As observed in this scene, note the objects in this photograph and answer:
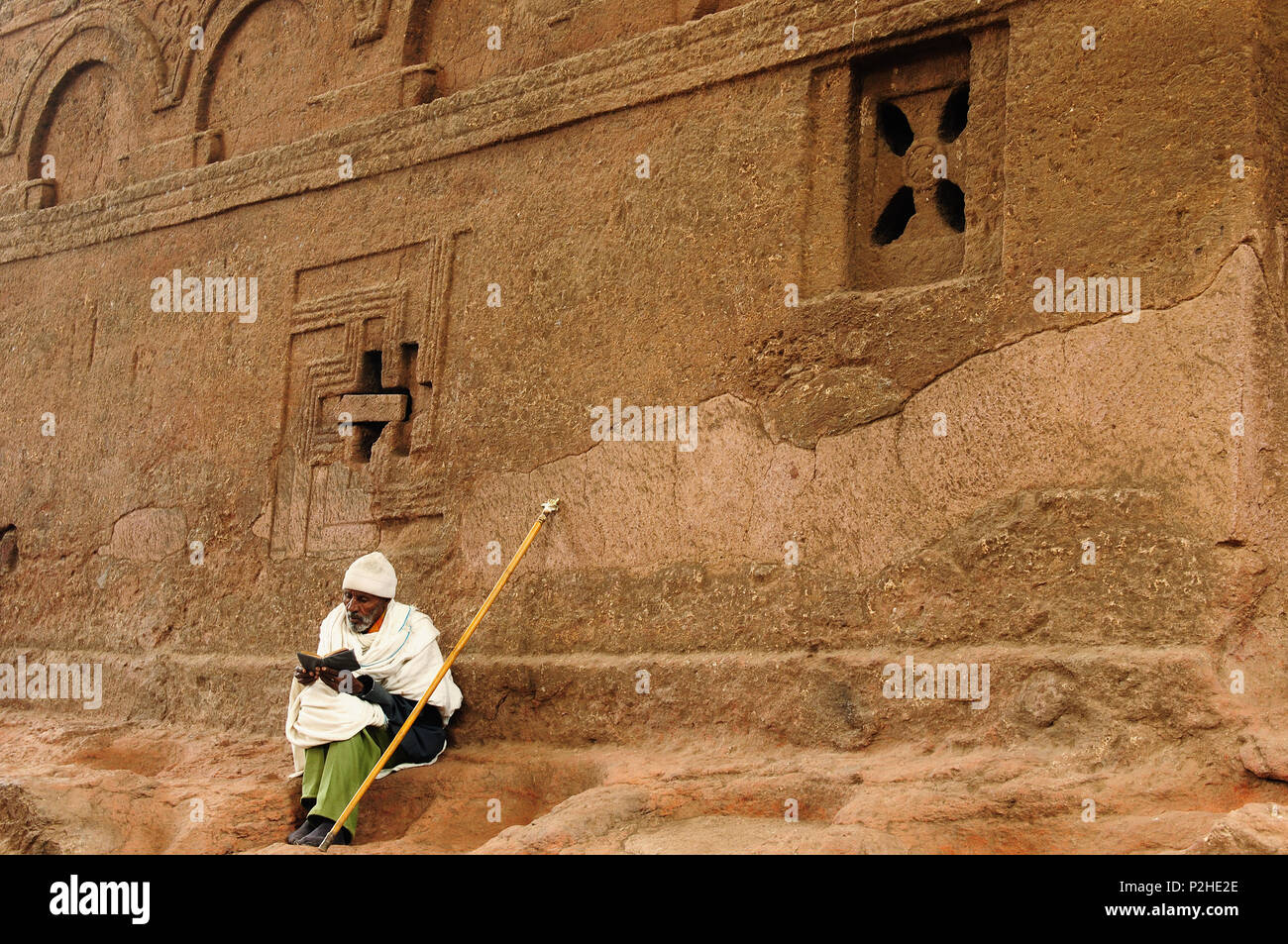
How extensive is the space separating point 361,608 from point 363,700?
0.46 metres

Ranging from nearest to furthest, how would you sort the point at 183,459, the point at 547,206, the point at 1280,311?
1. the point at 1280,311
2. the point at 547,206
3. the point at 183,459

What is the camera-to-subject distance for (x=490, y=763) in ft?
19.0

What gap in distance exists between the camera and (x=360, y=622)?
5969 millimetres

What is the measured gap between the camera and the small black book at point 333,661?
5527 millimetres

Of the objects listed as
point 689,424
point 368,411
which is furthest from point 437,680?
point 368,411

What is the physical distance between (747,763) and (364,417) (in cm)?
277

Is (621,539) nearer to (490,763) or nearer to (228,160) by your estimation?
(490,763)

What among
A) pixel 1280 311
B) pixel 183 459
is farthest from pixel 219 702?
pixel 1280 311

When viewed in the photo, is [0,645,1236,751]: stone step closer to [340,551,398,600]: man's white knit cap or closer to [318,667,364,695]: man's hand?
[340,551,398,600]: man's white knit cap

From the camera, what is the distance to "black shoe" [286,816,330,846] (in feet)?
17.9

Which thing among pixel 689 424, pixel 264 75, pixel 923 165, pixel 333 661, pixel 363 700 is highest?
pixel 264 75

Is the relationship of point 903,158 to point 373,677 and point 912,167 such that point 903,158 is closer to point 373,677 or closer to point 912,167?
point 912,167

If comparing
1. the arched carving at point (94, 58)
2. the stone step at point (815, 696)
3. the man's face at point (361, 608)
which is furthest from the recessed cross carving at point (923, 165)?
the arched carving at point (94, 58)

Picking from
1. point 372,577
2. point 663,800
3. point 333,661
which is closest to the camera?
point 663,800
